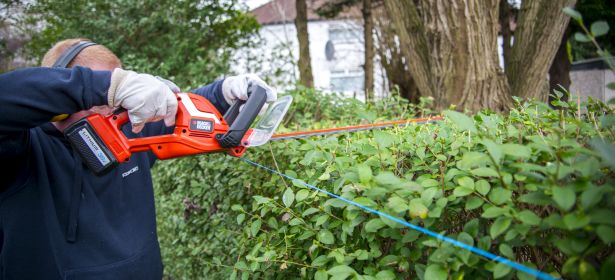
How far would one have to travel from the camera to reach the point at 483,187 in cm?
136

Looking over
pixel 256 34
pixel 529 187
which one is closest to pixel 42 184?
pixel 529 187

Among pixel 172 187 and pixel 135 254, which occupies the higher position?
pixel 135 254

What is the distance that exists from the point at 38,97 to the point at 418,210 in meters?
1.46

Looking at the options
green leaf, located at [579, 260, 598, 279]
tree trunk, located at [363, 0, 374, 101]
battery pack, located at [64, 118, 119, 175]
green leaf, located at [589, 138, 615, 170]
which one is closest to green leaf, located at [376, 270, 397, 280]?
green leaf, located at [579, 260, 598, 279]

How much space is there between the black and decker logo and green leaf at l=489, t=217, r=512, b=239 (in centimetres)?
149

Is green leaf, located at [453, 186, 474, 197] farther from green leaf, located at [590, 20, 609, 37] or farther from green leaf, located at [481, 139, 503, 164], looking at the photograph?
green leaf, located at [590, 20, 609, 37]

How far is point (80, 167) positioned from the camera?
230 cm

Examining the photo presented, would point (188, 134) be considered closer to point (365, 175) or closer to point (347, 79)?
point (365, 175)

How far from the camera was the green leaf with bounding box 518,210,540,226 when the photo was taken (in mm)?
1225

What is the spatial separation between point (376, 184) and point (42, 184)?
1.43 m

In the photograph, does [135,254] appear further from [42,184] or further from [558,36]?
[558,36]

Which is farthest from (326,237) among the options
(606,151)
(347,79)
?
(347,79)

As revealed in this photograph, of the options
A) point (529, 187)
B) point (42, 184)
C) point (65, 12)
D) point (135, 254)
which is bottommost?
point (135, 254)

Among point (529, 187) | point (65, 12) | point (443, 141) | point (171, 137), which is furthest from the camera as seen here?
point (65, 12)
